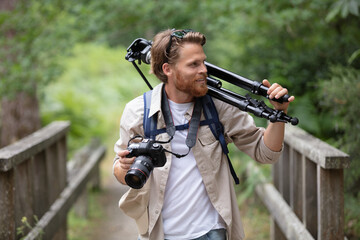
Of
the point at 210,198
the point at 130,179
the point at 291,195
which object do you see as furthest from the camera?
the point at 291,195

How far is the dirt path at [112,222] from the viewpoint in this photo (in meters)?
6.44

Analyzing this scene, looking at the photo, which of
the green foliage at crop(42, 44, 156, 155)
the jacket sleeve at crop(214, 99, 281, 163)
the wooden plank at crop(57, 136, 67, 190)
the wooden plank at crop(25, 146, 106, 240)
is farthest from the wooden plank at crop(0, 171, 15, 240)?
the green foliage at crop(42, 44, 156, 155)

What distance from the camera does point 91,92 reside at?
18.2m

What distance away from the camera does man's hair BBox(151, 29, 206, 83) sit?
267cm

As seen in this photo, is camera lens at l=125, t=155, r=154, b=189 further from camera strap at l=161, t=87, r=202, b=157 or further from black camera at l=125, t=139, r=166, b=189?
camera strap at l=161, t=87, r=202, b=157

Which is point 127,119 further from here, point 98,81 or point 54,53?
point 98,81

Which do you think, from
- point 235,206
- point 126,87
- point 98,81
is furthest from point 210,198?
point 98,81

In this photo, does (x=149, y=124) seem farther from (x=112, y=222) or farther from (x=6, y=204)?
(x=112, y=222)

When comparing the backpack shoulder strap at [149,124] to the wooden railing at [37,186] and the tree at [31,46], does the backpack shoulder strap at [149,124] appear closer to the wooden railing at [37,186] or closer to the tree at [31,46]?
the wooden railing at [37,186]

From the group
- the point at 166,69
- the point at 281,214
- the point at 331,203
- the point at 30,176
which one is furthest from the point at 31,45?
the point at 331,203

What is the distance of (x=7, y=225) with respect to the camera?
11.0 ft

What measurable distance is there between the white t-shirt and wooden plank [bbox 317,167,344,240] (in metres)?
0.87

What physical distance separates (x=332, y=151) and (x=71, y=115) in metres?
8.96

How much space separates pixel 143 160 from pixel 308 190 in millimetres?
1876
